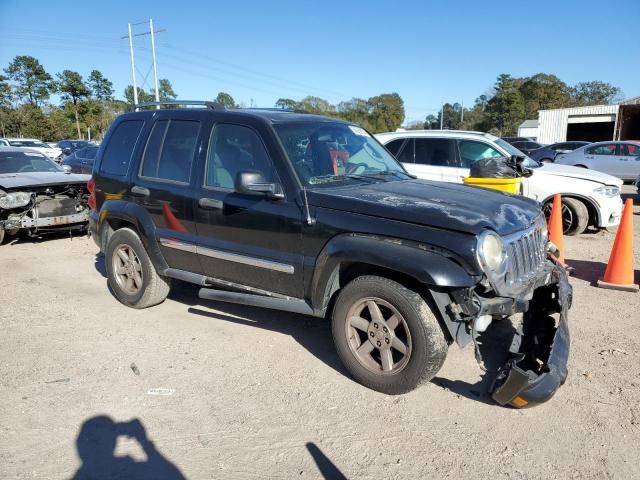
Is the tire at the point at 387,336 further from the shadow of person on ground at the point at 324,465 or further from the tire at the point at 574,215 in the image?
the tire at the point at 574,215

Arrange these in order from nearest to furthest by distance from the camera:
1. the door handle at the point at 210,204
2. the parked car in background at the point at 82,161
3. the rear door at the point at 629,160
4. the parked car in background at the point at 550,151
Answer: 1. the door handle at the point at 210,204
2. the parked car in background at the point at 82,161
3. the rear door at the point at 629,160
4. the parked car in background at the point at 550,151

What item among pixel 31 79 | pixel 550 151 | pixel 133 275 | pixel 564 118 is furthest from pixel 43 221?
pixel 31 79

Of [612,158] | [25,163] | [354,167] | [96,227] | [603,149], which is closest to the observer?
[354,167]

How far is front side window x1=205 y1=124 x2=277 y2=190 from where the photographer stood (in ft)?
13.3

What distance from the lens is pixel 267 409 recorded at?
11.0 feet

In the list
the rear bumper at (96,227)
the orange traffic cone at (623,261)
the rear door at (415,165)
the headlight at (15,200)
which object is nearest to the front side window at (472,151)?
the rear door at (415,165)

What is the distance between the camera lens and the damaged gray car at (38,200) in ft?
25.6

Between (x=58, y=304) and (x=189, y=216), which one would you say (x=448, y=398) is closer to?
(x=189, y=216)

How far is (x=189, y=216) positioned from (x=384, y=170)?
1.85 meters

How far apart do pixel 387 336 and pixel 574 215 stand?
6.50 meters

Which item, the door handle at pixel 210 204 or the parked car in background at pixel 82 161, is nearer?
the door handle at pixel 210 204

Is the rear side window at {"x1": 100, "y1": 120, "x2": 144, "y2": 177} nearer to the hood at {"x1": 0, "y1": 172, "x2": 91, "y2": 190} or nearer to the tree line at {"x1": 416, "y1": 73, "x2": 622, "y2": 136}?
the hood at {"x1": 0, "y1": 172, "x2": 91, "y2": 190}

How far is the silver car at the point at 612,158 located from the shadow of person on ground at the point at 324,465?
1719 centimetres

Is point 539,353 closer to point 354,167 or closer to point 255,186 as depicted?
point 354,167
